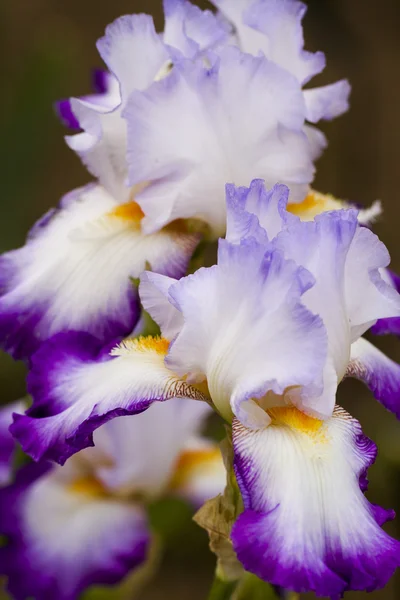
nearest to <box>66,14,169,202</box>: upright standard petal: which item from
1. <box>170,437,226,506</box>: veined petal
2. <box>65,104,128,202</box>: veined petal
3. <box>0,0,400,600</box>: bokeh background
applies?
<box>65,104,128,202</box>: veined petal

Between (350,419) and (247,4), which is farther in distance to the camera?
(247,4)

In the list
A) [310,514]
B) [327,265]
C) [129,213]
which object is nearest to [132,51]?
[129,213]

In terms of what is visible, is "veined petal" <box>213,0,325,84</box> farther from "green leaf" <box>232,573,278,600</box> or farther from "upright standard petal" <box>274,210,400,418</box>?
"green leaf" <box>232,573,278,600</box>

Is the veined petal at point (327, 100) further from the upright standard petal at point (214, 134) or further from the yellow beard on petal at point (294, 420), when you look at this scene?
the yellow beard on petal at point (294, 420)

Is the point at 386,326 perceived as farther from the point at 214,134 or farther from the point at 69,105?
the point at 69,105

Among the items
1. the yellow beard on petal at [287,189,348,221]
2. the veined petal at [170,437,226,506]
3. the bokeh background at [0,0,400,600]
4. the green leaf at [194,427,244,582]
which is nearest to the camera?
the green leaf at [194,427,244,582]

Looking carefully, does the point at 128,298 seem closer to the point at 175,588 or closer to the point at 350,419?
the point at 350,419

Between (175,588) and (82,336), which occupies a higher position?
(82,336)

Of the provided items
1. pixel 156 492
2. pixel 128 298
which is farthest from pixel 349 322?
pixel 156 492
